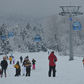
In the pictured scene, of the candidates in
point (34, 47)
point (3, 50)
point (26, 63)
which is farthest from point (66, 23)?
point (26, 63)

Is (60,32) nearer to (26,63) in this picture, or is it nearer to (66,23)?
(66,23)

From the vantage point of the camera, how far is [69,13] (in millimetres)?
37781

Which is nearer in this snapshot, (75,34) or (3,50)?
(3,50)

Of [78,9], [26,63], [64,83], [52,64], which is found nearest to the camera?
[64,83]

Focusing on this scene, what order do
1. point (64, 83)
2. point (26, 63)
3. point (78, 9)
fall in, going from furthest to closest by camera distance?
point (78, 9) < point (26, 63) < point (64, 83)

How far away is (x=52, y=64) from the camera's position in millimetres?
12531

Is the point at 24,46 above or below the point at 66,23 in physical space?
below

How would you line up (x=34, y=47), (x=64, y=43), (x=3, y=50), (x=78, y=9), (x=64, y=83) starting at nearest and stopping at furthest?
(x=64, y=83)
(x=78, y=9)
(x=3, y=50)
(x=34, y=47)
(x=64, y=43)

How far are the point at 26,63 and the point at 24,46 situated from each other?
93153 millimetres

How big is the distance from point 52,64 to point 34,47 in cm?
8373

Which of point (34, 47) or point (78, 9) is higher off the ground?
point (78, 9)

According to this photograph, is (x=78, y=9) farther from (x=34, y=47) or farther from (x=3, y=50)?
(x=34, y=47)

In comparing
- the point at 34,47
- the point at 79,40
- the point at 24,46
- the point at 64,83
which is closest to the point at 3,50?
the point at 34,47

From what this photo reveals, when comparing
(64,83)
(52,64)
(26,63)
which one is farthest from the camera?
(26,63)
